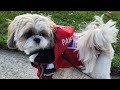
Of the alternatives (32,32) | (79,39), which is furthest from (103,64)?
(32,32)

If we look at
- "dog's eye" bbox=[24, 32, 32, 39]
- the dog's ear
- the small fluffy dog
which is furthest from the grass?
"dog's eye" bbox=[24, 32, 32, 39]

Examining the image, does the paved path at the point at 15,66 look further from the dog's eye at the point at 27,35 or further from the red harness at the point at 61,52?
the dog's eye at the point at 27,35

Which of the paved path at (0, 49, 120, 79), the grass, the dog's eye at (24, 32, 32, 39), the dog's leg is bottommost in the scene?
the paved path at (0, 49, 120, 79)

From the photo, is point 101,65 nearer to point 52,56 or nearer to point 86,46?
point 86,46

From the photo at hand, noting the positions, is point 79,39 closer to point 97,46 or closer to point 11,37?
point 97,46

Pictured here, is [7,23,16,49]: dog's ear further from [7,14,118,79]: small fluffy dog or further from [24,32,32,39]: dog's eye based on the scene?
[24,32,32,39]: dog's eye
